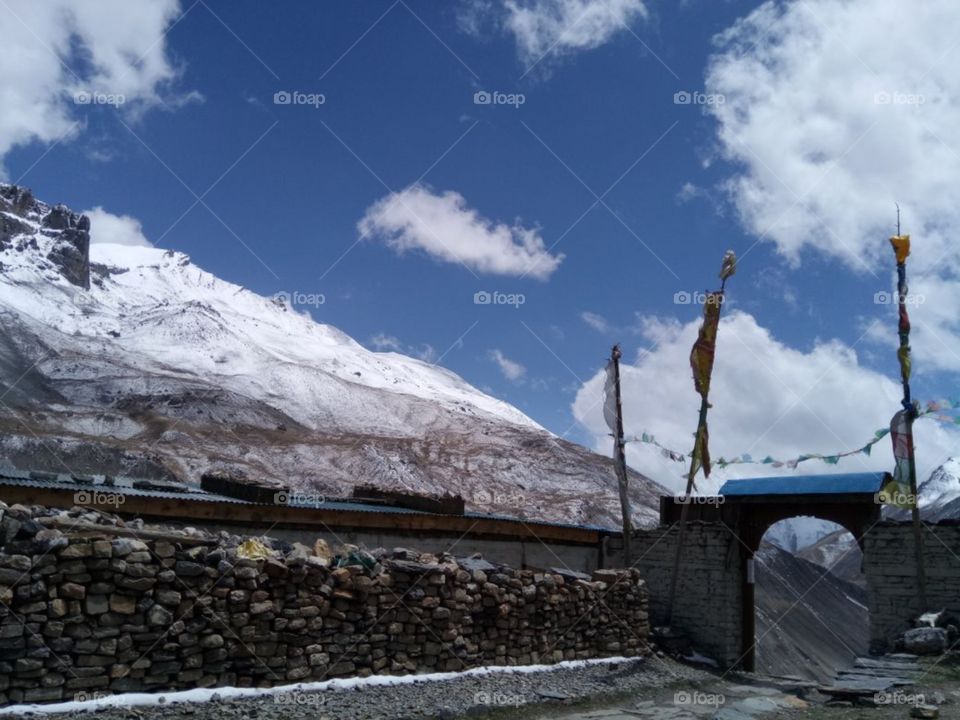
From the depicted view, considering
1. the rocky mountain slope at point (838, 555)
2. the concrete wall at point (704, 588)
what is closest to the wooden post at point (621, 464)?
the concrete wall at point (704, 588)

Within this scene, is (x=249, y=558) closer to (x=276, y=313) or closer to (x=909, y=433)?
(x=909, y=433)

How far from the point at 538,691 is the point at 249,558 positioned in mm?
5323

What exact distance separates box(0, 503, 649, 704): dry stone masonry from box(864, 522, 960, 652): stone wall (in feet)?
28.5

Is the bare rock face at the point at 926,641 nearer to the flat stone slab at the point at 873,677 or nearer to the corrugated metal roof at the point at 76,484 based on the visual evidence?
the flat stone slab at the point at 873,677

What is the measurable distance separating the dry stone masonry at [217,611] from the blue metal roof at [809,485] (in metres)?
9.49

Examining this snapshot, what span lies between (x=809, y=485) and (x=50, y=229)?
153 m

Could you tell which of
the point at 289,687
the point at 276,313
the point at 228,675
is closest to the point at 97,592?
the point at 228,675

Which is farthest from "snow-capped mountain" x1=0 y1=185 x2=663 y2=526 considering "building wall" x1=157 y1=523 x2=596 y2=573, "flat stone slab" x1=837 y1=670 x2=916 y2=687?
"flat stone slab" x1=837 y1=670 x2=916 y2=687

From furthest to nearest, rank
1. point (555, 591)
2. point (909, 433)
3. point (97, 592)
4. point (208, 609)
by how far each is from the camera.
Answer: point (909, 433)
point (555, 591)
point (208, 609)
point (97, 592)

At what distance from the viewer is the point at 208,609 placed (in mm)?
8898

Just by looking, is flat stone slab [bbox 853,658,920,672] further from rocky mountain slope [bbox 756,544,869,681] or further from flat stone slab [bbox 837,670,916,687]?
rocky mountain slope [bbox 756,544,869,681]

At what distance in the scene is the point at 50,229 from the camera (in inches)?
5502

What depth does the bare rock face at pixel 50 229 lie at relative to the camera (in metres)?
131

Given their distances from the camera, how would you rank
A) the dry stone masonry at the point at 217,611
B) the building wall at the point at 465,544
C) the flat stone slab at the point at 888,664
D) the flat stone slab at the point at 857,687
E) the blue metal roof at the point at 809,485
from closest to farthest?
→ the dry stone masonry at the point at 217,611
the flat stone slab at the point at 857,687
the flat stone slab at the point at 888,664
the building wall at the point at 465,544
the blue metal roof at the point at 809,485
